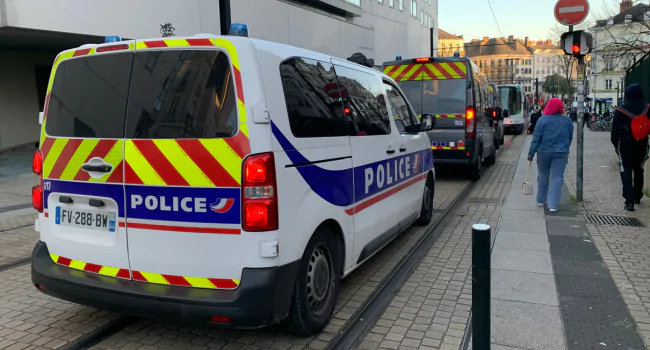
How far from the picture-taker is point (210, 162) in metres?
2.89

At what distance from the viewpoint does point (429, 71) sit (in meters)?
10.7

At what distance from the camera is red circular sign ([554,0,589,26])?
25.5ft

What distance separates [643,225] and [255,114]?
609cm

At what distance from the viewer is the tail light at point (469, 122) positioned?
10.4 m

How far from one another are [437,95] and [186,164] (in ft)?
28.0

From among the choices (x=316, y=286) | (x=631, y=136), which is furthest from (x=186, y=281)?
(x=631, y=136)

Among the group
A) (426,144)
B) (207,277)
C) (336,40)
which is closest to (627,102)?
(426,144)

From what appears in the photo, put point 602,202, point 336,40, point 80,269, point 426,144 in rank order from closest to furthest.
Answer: point 80,269, point 426,144, point 602,202, point 336,40

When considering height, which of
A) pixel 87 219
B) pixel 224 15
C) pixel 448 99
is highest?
pixel 224 15

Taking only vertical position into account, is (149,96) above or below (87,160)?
above

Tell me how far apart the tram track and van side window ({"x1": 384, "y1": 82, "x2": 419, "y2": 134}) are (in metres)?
1.44

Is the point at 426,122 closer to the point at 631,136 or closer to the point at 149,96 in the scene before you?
the point at 631,136

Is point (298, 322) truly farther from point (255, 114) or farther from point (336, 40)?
point (336, 40)

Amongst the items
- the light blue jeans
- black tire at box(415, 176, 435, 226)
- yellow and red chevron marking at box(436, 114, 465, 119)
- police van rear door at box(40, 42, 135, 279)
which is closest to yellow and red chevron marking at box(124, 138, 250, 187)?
police van rear door at box(40, 42, 135, 279)
